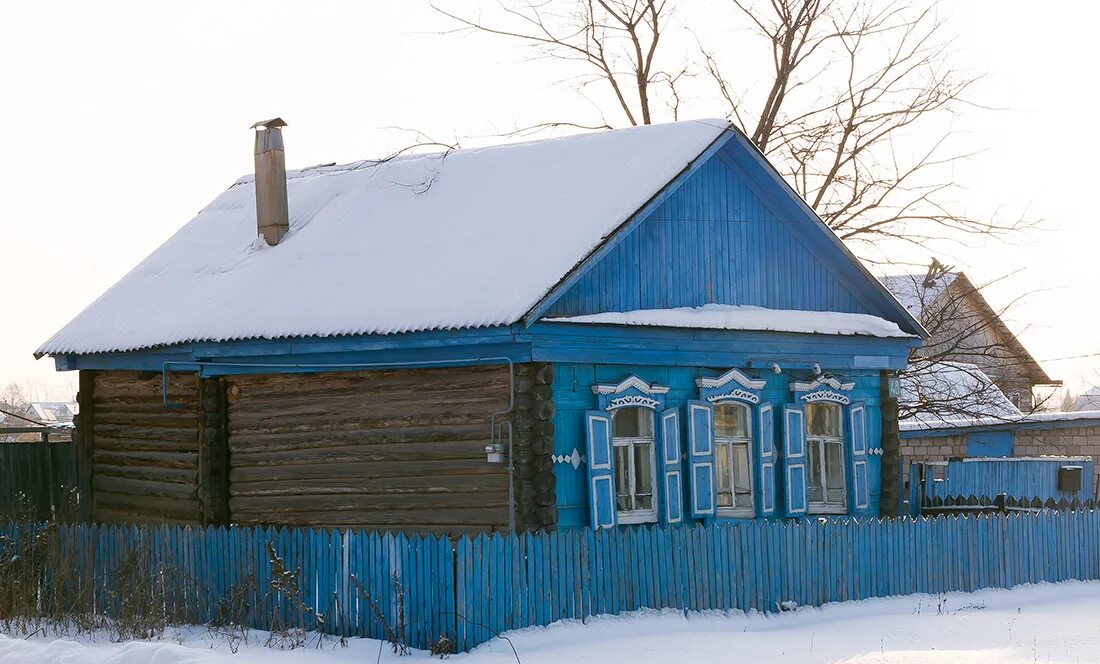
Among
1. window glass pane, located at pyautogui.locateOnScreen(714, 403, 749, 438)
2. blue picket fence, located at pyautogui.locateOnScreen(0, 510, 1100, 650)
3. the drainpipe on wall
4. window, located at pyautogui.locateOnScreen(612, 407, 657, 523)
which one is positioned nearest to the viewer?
blue picket fence, located at pyautogui.locateOnScreen(0, 510, 1100, 650)

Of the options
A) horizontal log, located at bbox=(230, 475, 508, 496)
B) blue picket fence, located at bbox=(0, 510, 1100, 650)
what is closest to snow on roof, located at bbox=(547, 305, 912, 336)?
horizontal log, located at bbox=(230, 475, 508, 496)

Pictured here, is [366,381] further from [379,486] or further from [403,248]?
[403,248]

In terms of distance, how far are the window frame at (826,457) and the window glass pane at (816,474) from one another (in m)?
0.01

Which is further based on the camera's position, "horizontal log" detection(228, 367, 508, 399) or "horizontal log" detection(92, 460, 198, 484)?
"horizontal log" detection(92, 460, 198, 484)

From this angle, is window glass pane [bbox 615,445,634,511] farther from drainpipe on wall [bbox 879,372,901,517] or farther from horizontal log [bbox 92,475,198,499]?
horizontal log [bbox 92,475,198,499]

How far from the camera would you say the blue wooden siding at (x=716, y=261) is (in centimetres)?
1681

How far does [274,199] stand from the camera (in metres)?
20.6

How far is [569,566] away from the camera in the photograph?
45.7 feet

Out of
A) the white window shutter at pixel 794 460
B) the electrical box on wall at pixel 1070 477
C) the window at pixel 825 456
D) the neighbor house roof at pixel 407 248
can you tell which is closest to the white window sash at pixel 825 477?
the window at pixel 825 456

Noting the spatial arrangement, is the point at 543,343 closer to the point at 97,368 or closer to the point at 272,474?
the point at 272,474

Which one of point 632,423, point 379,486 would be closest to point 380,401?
point 379,486

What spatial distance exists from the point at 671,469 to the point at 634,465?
0.43m

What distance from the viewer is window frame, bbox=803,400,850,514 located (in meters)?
19.2

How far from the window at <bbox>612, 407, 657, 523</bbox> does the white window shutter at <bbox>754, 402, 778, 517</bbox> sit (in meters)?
1.77
